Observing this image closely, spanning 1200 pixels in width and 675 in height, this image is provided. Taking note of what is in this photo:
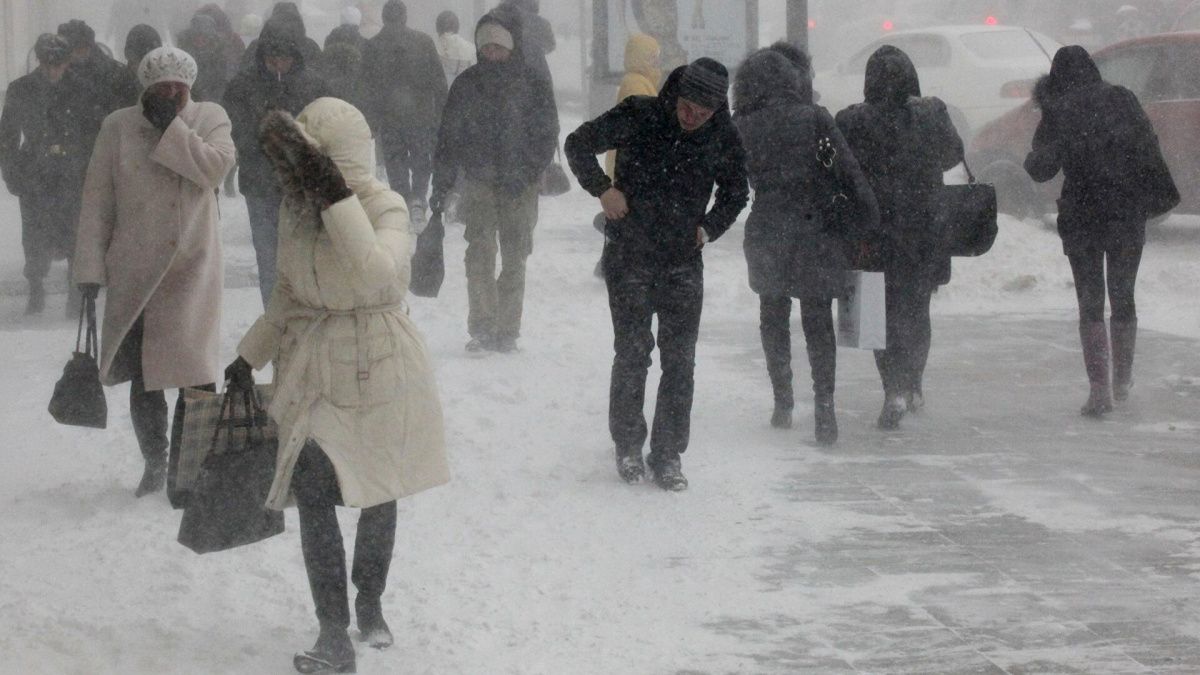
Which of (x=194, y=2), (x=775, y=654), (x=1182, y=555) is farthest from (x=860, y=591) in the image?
(x=194, y=2)

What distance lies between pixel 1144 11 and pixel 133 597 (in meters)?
30.6

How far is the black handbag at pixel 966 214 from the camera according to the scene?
843 centimetres

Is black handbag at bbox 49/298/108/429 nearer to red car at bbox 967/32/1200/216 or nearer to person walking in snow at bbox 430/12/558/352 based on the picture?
person walking in snow at bbox 430/12/558/352

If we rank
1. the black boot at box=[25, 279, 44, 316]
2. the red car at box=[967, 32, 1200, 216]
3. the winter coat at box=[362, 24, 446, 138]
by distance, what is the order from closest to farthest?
the black boot at box=[25, 279, 44, 316]
the winter coat at box=[362, 24, 446, 138]
the red car at box=[967, 32, 1200, 216]

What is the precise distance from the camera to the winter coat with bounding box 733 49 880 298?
7.82m

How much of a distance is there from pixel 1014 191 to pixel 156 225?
438 inches

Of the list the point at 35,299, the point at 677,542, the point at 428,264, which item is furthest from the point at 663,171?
the point at 35,299

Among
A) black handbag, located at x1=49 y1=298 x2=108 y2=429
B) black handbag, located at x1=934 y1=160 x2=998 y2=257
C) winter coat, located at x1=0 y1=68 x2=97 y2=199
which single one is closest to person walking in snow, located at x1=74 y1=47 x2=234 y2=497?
black handbag, located at x1=49 y1=298 x2=108 y2=429

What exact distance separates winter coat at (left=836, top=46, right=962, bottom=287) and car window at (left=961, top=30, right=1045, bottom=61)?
41.1ft

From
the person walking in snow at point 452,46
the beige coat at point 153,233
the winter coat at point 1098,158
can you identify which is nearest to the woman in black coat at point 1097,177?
the winter coat at point 1098,158

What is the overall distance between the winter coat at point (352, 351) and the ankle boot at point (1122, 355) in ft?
16.7

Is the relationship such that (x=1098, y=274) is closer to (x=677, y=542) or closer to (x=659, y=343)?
(x=659, y=343)

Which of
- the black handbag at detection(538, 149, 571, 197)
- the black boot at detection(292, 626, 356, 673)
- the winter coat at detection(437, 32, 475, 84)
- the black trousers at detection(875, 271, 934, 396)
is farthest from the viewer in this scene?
the winter coat at detection(437, 32, 475, 84)

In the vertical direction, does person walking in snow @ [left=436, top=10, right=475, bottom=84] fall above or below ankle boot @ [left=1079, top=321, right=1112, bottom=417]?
above
